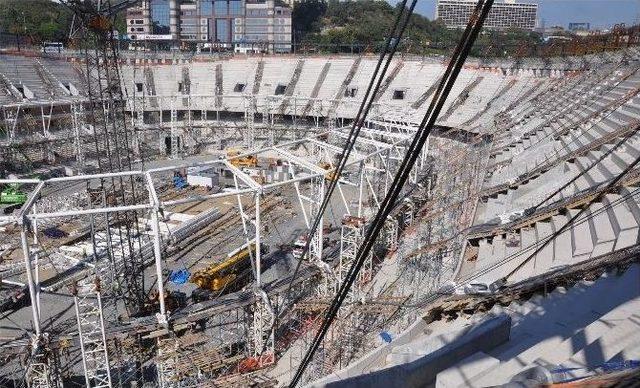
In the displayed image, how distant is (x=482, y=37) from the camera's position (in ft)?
207

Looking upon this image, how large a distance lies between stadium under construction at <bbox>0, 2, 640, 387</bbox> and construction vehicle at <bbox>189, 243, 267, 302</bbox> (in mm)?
63

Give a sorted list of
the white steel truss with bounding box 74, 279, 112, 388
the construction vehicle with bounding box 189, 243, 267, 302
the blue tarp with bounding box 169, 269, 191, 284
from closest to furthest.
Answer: the white steel truss with bounding box 74, 279, 112, 388 < the construction vehicle with bounding box 189, 243, 267, 302 < the blue tarp with bounding box 169, 269, 191, 284

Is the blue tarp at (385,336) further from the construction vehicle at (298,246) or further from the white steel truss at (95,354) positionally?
the construction vehicle at (298,246)

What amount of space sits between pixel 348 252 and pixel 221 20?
65.4 meters

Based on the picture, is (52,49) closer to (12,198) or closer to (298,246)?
(12,198)

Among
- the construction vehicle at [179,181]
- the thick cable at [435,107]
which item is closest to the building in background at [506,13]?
the construction vehicle at [179,181]

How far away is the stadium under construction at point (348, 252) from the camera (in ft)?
18.9

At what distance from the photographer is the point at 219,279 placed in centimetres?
1481

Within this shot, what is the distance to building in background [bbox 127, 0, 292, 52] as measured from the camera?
7038 centimetres

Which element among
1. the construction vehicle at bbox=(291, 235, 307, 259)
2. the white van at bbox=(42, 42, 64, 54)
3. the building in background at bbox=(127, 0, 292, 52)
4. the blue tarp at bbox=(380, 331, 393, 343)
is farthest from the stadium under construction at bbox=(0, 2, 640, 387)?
the building in background at bbox=(127, 0, 292, 52)

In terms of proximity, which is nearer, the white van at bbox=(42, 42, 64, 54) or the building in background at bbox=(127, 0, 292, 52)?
the white van at bbox=(42, 42, 64, 54)

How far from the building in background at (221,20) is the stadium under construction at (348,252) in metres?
41.8

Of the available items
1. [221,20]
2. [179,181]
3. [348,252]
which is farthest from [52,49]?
[221,20]

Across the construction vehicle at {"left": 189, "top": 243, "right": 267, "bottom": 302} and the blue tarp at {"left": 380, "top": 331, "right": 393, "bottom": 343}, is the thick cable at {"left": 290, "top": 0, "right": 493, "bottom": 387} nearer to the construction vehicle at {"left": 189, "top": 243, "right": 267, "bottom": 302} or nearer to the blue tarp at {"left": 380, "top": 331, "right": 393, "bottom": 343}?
the blue tarp at {"left": 380, "top": 331, "right": 393, "bottom": 343}
